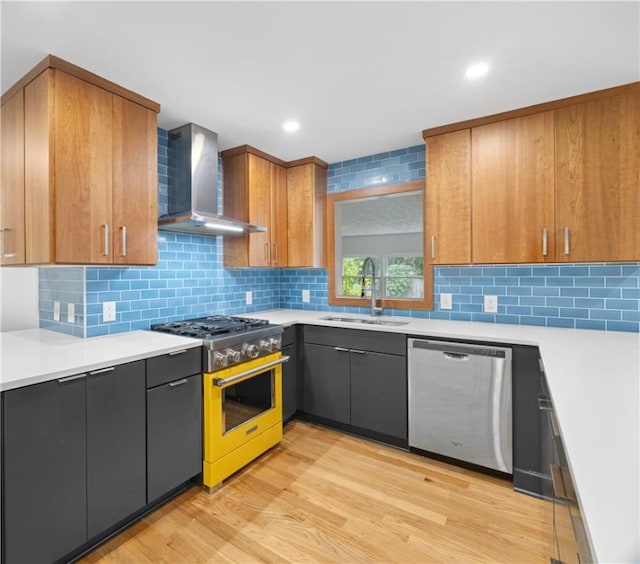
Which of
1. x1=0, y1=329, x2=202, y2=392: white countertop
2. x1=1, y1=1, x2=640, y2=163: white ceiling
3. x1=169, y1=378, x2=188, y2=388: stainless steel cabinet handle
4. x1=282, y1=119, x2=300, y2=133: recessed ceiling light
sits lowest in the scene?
x1=169, y1=378, x2=188, y2=388: stainless steel cabinet handle

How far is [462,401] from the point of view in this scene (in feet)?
7.45

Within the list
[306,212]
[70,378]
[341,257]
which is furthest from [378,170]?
Answer: [70,378]

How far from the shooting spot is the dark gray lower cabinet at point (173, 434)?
1.85m

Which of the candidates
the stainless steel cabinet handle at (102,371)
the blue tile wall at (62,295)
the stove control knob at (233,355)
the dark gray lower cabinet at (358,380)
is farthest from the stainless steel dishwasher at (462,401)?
the blue tile wall at (62,295)

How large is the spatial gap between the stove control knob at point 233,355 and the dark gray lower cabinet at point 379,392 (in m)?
0.90

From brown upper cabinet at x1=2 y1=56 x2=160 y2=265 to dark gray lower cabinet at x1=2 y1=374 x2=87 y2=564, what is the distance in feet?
2.38

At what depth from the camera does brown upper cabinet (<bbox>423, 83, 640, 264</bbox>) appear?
6.64 ft

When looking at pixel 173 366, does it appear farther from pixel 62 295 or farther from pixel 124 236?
pixel 62 295

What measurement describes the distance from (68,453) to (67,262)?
925 mm

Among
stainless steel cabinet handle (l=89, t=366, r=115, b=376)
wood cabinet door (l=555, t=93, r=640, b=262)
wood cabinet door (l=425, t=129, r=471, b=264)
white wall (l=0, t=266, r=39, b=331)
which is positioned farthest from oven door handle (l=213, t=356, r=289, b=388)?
wood cabinet door (l=555, t=93, r=640, b=262)

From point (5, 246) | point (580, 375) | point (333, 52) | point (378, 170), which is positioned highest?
point (333, 52)

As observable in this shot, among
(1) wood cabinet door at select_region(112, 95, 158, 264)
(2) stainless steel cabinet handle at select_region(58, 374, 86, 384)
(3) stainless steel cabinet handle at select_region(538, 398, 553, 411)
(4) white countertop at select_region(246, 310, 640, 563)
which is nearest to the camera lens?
(4) white countertop at select_region(246, 310, 640, 563)

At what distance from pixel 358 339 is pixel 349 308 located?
73cm

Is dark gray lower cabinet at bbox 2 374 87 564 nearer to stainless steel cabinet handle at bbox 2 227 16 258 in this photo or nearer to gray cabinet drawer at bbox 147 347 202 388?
gray cabinet drawer at bbox 147 347 202 388
